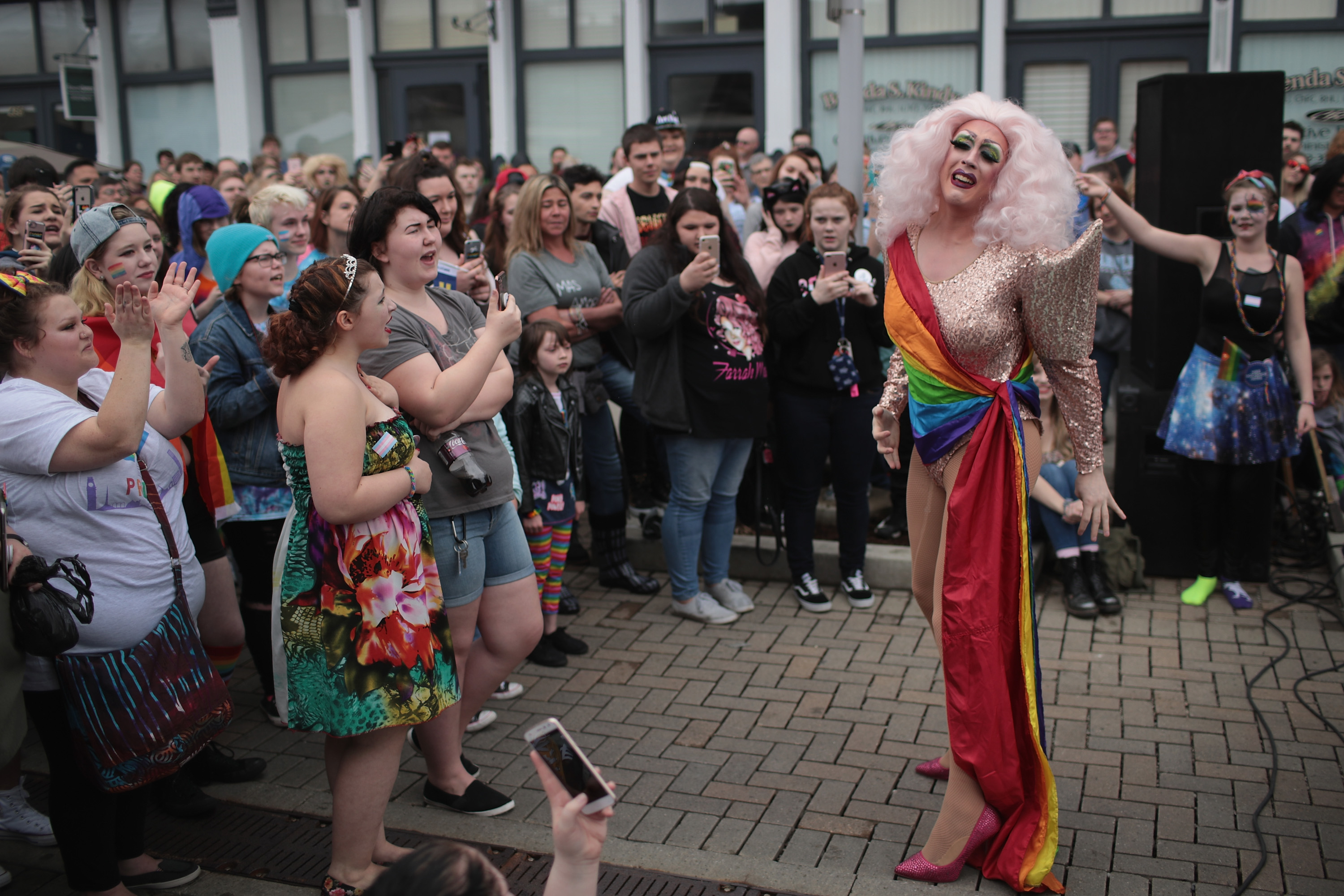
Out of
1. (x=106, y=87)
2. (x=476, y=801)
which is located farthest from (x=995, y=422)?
(x=106, y=87)

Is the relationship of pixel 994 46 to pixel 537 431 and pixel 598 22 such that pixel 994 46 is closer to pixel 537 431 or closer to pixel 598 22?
pixel 598 22

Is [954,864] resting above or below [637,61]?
below

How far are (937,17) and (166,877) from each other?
1313 cm

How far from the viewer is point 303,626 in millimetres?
2975

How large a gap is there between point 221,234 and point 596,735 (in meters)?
2.29

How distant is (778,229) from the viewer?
603 cm

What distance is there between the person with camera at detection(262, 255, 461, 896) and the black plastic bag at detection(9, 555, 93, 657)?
50 centimetres

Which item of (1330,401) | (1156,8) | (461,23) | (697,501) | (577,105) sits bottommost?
(697,501)

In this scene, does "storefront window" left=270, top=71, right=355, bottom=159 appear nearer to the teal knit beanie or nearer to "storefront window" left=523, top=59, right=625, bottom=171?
"storefront window" left=523, top=59, right=625, bottom=171

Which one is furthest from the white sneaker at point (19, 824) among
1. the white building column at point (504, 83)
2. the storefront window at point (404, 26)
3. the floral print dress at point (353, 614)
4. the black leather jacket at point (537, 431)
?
the storefront window at point (404, 26)

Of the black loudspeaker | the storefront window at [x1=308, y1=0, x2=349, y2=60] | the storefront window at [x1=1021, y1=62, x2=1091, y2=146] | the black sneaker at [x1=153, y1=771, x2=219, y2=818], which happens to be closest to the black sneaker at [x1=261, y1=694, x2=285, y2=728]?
the black sneaker at [x1=153, y1=771, x2=219, y2=818]

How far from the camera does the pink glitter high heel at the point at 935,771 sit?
12.4 feet

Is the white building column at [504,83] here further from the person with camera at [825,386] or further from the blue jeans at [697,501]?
the blue jeans at [697,501]

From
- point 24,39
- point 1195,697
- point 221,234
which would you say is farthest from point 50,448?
point 24,39
